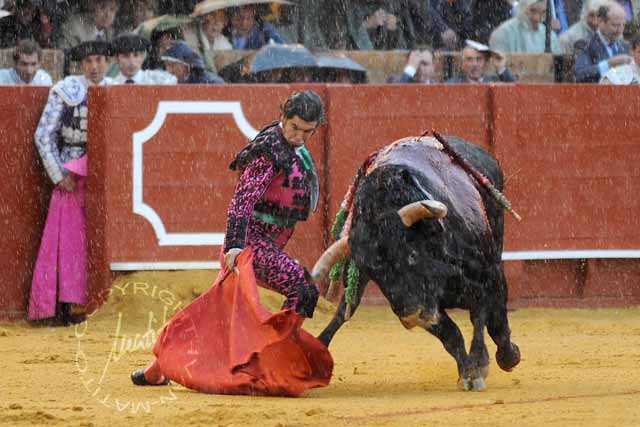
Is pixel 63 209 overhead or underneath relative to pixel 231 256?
underneath

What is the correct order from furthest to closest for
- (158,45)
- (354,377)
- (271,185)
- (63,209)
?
(158,45) < (63,209) < (354,377) < (271,185)

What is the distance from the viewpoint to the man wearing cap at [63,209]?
9328mm

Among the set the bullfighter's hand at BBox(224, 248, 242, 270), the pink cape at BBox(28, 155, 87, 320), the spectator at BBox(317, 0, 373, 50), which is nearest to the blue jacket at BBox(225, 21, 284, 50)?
the spectator at BBox(317, 0, 373, 50)

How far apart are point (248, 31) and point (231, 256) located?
18.1 ft

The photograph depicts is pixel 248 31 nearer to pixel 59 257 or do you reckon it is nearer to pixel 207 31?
pixel 207 31

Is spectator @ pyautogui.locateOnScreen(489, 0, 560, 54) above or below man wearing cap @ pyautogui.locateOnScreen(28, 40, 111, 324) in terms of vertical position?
above

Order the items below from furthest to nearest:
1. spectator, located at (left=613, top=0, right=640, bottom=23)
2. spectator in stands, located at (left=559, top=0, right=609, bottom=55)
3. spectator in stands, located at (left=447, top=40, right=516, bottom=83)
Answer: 1. spectator, located at (left=613, top=0, right=640, bottom=23)
2. spectator in stands, located at (left=559, top=0, right=609, bottom=55)
3. spectator in stands, located at (left=447, top=40, right=516, bottom=83)

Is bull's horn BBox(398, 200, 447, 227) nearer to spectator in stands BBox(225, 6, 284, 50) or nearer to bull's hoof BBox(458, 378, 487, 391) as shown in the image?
bull's hoof BBox(458, 378, 487, 391)

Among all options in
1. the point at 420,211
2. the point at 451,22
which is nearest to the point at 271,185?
the point at 420,211

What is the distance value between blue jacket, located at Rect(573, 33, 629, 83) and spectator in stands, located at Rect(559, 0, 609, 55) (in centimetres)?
21

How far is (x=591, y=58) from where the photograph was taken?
11094 millimetres

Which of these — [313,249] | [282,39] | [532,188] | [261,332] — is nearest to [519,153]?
[532,188]

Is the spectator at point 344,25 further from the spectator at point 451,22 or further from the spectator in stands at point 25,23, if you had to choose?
the spectator in stands at point 25,23

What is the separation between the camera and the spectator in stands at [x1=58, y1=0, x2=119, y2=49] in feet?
35.4
